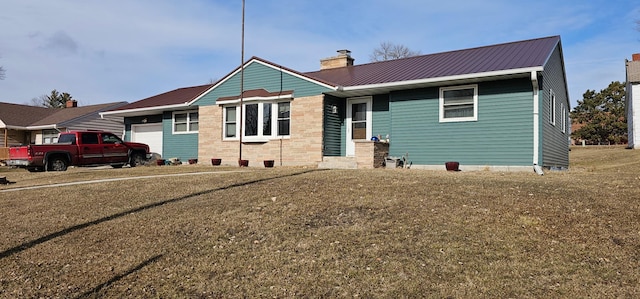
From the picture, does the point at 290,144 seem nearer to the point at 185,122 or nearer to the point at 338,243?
the point at 185,122

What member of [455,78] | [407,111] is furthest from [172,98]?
[455,78]

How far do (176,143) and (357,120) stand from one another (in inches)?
373

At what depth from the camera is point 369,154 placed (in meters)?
13.8

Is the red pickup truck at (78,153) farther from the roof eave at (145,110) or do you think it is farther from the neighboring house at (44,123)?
the neighboring house at (44,123)

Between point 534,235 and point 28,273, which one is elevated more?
point 534,235

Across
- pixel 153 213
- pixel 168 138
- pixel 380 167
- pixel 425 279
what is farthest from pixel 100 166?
pixel 425 279

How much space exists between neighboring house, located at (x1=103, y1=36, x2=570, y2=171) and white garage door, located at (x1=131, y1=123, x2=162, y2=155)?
3249mm

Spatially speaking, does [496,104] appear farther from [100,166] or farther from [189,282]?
[100,166]

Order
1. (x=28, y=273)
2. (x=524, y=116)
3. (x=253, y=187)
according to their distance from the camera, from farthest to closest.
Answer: (x=524, y=116)
(x=253, y=187)
(x=28, y=273)

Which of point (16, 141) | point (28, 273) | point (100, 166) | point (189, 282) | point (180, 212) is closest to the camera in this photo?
point (189, 282)

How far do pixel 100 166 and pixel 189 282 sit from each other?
17.6 metres

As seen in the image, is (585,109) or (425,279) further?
(585,109)

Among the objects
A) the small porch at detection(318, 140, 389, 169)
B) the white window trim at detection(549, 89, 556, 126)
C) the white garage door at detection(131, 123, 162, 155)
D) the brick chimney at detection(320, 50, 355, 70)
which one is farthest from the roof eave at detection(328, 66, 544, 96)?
the white garage door at detection(131, 123, 162, 155)

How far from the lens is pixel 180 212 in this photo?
7.21 meters
